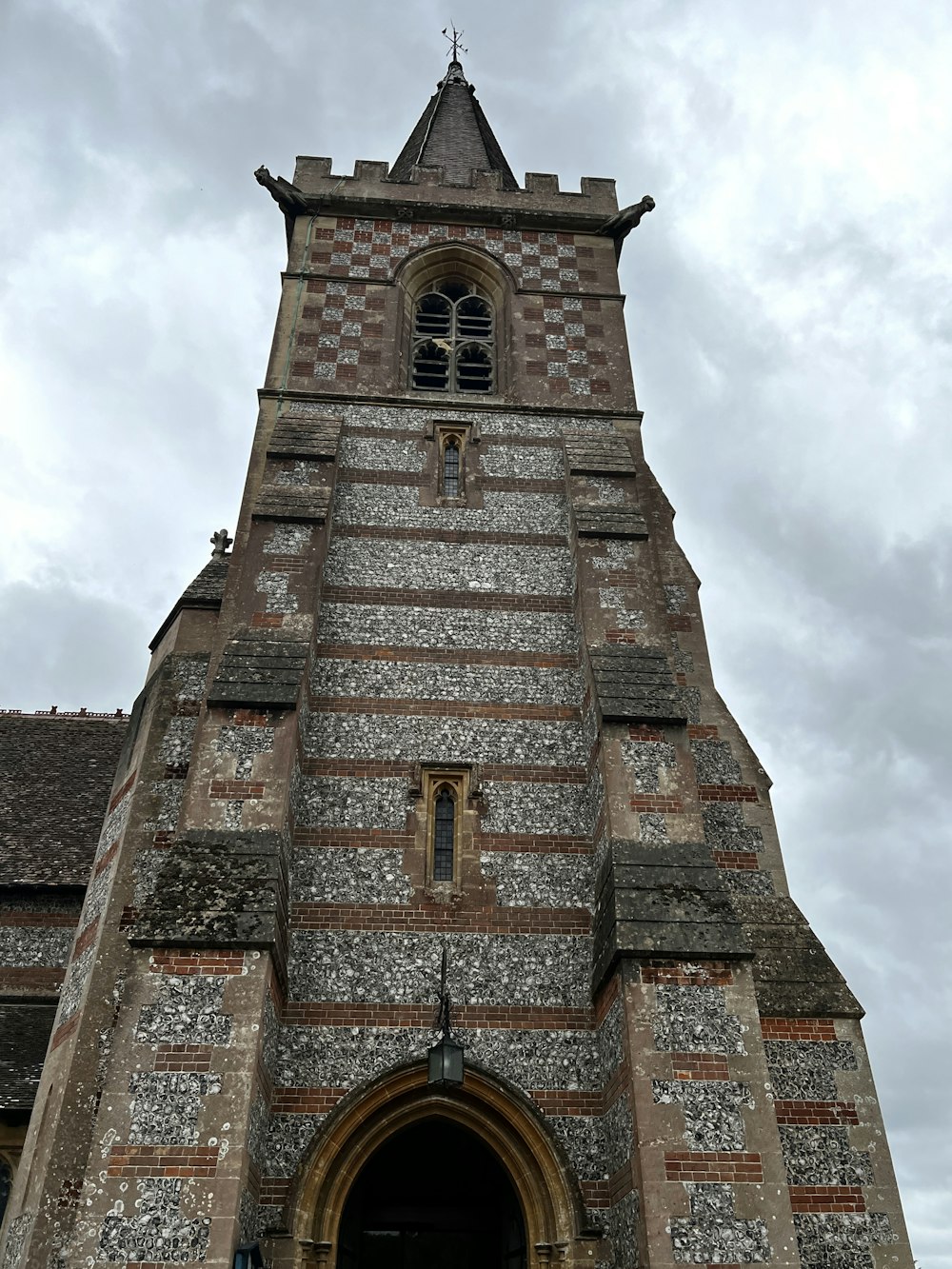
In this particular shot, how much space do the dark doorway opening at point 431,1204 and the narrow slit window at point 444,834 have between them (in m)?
2.72

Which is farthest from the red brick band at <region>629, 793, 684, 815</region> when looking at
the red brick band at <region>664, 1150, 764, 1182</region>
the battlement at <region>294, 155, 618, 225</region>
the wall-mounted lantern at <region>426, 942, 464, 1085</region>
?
the battlement at <region>294, 155, 618, 225</region>

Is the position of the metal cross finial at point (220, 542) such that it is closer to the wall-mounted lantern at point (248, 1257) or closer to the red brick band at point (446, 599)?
the red brick band at point (446, 599)

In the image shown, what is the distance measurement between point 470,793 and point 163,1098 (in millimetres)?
4326

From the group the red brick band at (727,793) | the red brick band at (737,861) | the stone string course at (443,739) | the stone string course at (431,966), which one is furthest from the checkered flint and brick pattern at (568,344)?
the stone string course at (431,966)

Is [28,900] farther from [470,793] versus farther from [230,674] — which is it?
[470,793]

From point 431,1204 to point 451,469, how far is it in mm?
9075

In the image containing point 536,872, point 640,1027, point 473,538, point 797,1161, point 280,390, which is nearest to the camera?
point 640,1027

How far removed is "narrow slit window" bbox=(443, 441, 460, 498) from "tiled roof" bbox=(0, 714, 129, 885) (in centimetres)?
694

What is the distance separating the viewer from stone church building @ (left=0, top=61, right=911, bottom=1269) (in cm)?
830

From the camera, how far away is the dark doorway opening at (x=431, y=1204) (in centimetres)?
1103

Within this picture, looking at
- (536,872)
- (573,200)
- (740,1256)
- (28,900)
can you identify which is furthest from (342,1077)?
(573,200)

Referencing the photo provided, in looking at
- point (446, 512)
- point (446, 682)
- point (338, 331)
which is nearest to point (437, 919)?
point (446, 682)

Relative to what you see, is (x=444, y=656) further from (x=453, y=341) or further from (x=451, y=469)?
(x=453, y=341)

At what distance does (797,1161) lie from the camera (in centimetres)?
927
